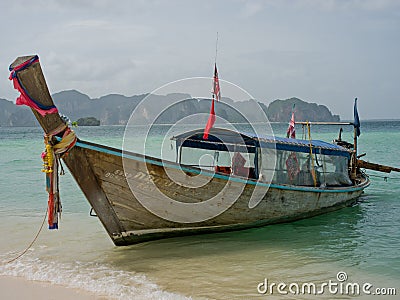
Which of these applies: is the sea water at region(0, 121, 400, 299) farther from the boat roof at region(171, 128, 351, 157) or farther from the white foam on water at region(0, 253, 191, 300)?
the boat roof at region(171, 128, 351, 157)

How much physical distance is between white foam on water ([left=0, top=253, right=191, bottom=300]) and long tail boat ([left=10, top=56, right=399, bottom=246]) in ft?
2.58

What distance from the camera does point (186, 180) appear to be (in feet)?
23.6

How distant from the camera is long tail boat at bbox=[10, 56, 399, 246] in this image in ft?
20.1

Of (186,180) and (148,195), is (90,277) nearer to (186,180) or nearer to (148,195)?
(148,195)

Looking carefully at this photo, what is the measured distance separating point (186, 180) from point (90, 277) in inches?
81.0

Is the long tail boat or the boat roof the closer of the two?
the long tail boat

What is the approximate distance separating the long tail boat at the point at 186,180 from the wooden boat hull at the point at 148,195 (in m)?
0.01

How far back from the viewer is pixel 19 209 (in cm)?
1160

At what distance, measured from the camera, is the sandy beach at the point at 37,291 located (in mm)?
5629

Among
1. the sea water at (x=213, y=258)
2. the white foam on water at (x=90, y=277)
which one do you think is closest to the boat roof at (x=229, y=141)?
the sea water at (x=213, y=258)

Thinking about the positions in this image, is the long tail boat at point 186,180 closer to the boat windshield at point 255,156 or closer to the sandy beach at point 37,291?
the boat windshield at point 255,156

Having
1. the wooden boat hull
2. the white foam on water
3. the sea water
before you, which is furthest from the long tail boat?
the white foam on water

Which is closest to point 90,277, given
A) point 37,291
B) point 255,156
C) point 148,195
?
point 37,291

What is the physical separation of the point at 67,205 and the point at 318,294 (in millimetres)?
8157
